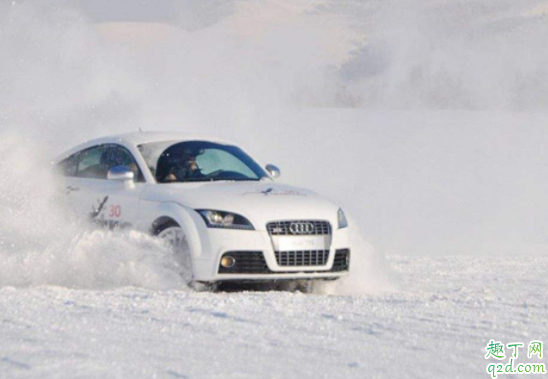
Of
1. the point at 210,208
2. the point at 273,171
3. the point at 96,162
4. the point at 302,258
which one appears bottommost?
the point at 302,258

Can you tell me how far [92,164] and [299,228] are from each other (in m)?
2.40

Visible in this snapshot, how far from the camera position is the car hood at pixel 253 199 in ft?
Result: 29.3

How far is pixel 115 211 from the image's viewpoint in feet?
31.9

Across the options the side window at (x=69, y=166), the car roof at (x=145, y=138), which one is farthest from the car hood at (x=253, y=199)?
the side window at (x=69, y=166)

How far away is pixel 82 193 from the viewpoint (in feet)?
33.3

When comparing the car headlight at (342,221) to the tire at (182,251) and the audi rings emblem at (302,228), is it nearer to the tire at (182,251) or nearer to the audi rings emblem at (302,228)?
the audi rings emblem at (302,228)

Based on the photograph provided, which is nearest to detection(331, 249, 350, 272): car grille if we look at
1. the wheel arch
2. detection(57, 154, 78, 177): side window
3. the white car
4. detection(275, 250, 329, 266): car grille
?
the white car

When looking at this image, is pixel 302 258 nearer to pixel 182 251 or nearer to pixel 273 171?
pixel 182 251

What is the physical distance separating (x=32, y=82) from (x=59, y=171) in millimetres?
9851

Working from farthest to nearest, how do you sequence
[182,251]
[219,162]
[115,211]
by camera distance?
[219,162] < [115,211] < [182,251]

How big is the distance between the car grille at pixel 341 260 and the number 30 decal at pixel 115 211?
6.23 feet

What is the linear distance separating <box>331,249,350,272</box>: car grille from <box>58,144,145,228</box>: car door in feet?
5.66

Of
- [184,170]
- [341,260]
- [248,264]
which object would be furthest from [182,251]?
[341,260]

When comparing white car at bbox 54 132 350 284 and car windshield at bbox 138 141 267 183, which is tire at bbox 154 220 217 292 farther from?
car windshield at bbox 138 141 267 183
